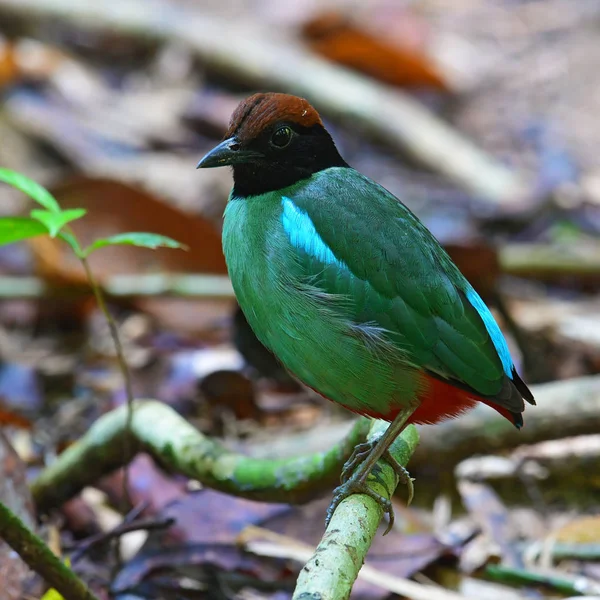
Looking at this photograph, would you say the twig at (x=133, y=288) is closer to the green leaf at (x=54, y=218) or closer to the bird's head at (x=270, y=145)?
the bird's head at (x=270, y=145)

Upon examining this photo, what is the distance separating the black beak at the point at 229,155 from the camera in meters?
3.39

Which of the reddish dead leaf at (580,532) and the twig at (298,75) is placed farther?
the twig at (298,75)

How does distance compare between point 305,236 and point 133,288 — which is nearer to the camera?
point 305,236

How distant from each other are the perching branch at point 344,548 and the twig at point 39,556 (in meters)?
0.77

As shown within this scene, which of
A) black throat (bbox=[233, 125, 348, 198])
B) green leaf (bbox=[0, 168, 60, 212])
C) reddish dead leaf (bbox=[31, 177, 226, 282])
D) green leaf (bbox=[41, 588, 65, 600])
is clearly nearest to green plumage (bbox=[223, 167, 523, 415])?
black throat (bbox=[233, 125, 348, 198])

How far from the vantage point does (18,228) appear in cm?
299

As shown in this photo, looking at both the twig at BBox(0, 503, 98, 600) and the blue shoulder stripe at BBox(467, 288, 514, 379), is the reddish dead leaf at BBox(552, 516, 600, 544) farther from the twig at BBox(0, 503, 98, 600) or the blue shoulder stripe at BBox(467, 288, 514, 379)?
the twig at BBox(0, 503, 98, 600)

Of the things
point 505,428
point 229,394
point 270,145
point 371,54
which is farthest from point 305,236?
point 371,54

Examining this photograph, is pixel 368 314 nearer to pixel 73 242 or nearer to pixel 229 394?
pixel 73 242

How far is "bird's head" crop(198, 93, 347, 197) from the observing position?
3.40 metres

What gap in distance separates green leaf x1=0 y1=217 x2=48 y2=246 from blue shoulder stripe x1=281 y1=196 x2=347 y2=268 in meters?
0.76

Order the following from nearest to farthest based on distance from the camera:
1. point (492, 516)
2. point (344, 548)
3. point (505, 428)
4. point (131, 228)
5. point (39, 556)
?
point (344, 548)
point (39, 556)
point (505, 428)
point (492, 516)
point (131, 228)

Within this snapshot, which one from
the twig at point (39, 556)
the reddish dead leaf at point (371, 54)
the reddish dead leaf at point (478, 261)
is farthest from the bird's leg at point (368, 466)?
the reddish dead leaf at point (371, 54)

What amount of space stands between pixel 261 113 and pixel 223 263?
264cm
